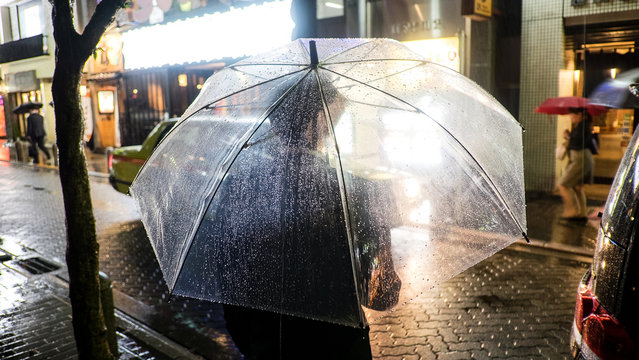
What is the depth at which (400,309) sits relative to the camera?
5785mm

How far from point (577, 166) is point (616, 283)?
758 centimetres

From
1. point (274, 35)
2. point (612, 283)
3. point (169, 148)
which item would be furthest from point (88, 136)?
point (612, 283)

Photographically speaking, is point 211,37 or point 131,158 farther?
point 211,37

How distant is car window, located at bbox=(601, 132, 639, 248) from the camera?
2385mm

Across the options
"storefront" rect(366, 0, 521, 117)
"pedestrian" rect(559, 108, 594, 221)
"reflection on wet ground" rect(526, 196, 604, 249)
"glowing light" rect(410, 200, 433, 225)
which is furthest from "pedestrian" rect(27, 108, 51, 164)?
"glowing light" rect(410, 200, 433, 225)

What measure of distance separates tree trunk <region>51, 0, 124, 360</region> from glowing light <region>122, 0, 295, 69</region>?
12.2 m

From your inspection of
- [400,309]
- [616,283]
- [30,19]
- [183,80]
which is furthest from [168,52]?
[616,283]

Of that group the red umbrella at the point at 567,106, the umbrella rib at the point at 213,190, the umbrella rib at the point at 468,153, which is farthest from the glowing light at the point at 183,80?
the umbrella rib at the point at 468,153

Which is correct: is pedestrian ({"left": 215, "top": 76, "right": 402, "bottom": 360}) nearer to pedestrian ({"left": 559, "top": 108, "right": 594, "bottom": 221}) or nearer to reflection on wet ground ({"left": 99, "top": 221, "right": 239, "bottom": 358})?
reflection on wet ground ({"left": 99, "top": 221, "right": 239, "bottom": 358})

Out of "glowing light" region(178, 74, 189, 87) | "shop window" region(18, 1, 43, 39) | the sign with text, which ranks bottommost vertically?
"glowing light" region(178, 74, 189, 87)

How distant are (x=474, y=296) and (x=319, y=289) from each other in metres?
4.19

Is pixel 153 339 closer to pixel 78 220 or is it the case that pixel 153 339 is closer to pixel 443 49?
pixel 78 220

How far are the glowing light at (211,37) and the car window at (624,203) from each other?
43.8 feet

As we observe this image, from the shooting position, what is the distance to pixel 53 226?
10.1 m
